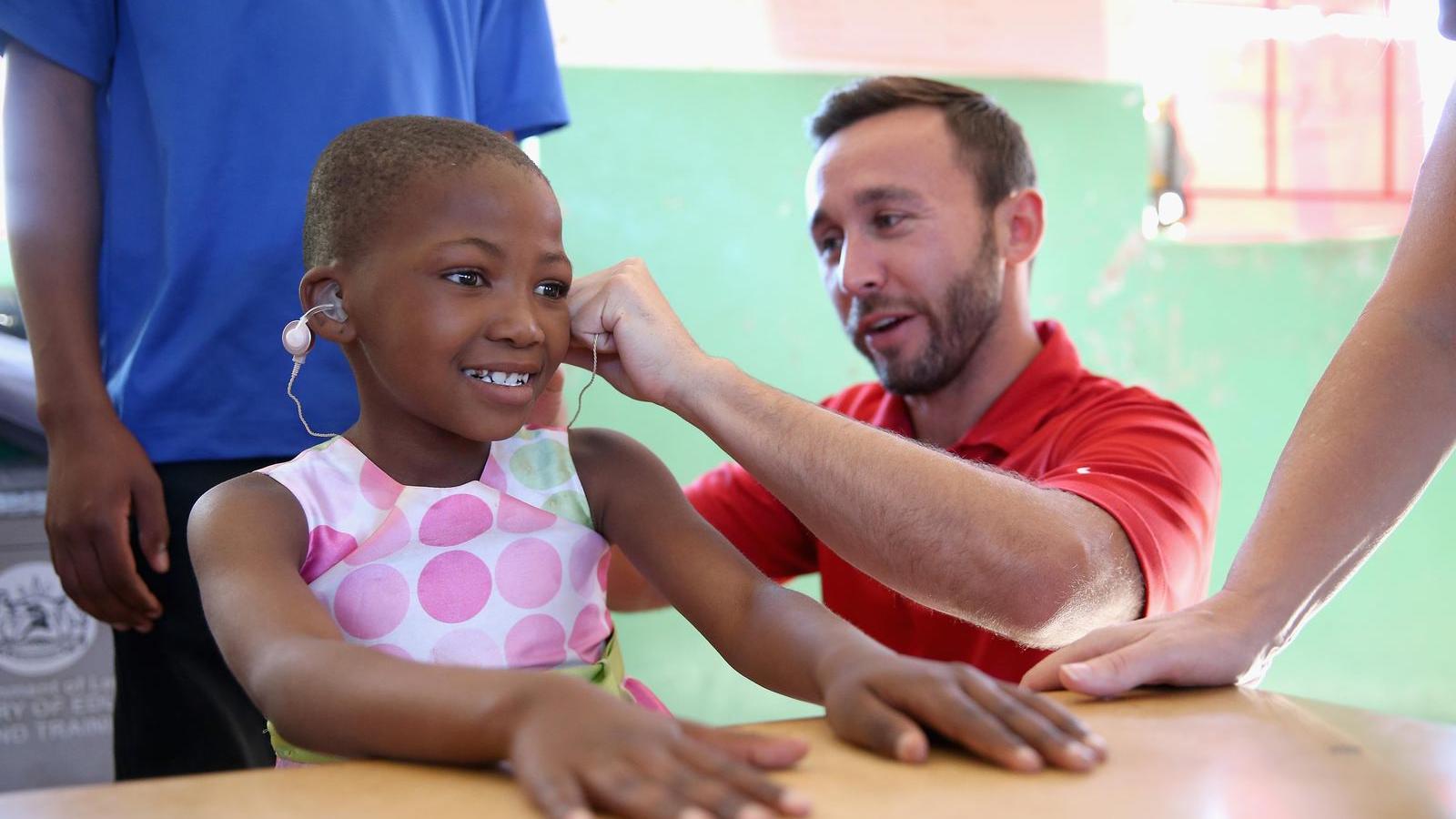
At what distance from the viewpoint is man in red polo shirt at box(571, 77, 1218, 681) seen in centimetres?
138

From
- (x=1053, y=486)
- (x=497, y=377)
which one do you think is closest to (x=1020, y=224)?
(x=1053, y=486)

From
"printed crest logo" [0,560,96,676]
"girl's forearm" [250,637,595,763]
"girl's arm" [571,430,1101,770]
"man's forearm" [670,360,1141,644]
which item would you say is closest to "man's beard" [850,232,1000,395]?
"man's forearm" [670,360,1141,644]

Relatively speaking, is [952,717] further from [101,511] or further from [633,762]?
[101,511]

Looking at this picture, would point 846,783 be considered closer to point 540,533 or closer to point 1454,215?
point 540,533

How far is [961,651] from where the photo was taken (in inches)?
69.4

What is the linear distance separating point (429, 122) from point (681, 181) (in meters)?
1.82

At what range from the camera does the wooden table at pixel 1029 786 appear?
65 cm

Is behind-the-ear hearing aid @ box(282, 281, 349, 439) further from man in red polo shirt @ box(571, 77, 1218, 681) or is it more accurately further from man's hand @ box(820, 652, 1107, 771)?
man's hand @ box(820, 652, 1107, 771)

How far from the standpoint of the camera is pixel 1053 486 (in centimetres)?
155

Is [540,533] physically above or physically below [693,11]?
below

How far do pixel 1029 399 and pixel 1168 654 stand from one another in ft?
3.42

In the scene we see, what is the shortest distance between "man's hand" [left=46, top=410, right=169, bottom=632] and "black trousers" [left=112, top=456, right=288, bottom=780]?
5 cm

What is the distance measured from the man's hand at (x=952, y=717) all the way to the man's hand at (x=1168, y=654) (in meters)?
0.17

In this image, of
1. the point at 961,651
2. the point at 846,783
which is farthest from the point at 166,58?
the point at 961,651
